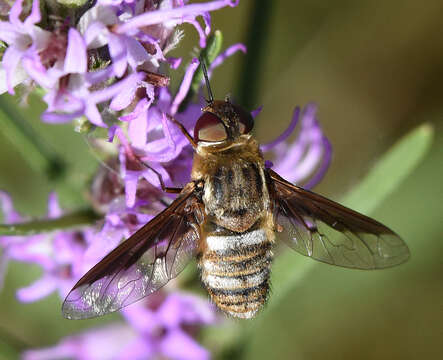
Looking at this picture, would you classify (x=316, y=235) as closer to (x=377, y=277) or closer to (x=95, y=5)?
(x=95, y=5)

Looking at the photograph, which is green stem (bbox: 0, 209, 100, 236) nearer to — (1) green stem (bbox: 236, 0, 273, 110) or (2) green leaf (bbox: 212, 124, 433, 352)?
(2) green leaf (bbox: 212, 124, 433, 352)

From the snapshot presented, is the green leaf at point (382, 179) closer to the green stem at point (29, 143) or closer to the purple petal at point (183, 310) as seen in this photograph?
Answer: the purple petal at point (183, 310)

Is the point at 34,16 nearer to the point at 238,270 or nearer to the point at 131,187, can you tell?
the point at 131,187

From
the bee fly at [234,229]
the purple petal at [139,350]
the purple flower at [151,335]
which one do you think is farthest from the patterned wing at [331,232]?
the purple petal at [139,350]

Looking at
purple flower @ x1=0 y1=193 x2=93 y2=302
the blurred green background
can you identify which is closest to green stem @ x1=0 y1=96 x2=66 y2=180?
purple flower @ x1=0 y1=193 x2=93 y2=302

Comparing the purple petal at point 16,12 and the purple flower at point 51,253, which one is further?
the purple flower at point 51,253

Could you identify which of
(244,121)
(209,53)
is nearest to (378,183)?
(244,121)

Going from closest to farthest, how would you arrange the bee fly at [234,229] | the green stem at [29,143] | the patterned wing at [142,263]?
the patterned wing at [142,263] < the bee fly at [234,229] < the green stem at [29,143]
